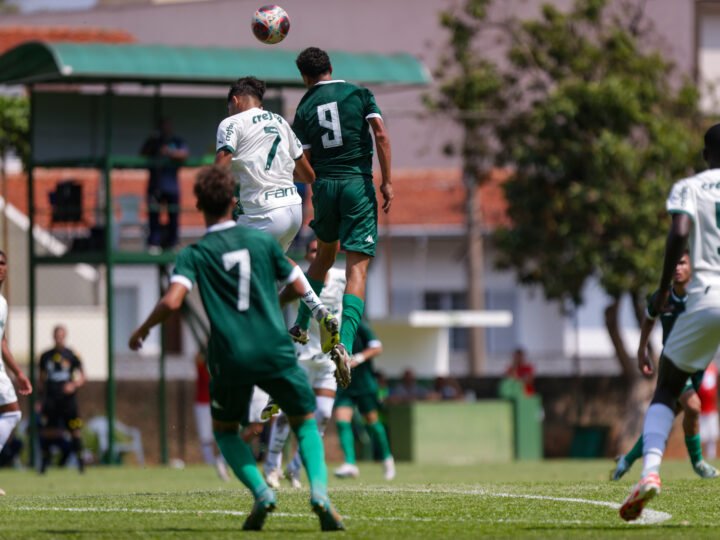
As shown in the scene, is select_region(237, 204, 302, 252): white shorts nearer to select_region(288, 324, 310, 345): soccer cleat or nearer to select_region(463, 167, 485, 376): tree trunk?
select_region(288, 324, 310, 345): soccer cleat

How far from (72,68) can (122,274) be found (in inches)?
691

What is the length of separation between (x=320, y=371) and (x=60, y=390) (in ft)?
28.9

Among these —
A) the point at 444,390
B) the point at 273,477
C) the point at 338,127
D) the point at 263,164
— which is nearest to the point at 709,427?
the point at 444,390

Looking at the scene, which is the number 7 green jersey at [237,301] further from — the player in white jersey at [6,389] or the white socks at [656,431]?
the player in white jersey at [6,389]

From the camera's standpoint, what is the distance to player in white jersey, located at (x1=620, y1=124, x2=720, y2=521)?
8.70 metres

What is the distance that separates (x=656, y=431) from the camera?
901 centimetres

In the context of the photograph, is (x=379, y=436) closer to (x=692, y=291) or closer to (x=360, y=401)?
(x=360, y=401)

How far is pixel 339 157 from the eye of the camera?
12344 mm

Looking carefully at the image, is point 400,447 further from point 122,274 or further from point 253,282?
point 253,282

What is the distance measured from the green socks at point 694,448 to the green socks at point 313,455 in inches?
253

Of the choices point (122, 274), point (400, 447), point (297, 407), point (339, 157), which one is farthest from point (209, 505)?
point (122, 274)

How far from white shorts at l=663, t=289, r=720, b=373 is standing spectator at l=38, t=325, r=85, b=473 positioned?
15674 mm

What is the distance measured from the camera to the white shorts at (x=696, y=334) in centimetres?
877

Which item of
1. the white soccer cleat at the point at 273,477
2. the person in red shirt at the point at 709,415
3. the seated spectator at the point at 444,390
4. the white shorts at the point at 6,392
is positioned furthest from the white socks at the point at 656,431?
the seated spectator at the point at 444,390
